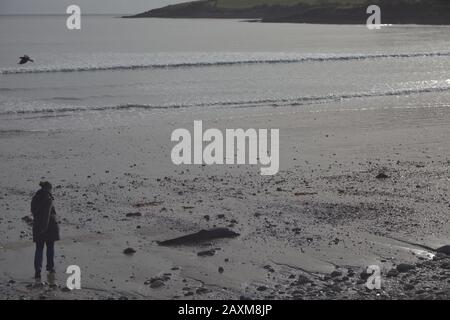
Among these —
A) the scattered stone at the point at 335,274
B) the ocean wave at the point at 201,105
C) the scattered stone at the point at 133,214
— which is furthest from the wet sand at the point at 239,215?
the ocean wave at the point at 201,105

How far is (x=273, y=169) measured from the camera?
55.3ft

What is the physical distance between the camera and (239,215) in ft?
42.9

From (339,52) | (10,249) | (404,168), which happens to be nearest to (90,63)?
(339,52)

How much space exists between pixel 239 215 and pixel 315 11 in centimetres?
12651

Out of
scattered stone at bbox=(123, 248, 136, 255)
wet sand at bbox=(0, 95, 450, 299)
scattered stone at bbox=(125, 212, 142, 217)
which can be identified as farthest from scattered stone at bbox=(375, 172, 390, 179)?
scattered stone at bbox=(123, 248, 136, 255)

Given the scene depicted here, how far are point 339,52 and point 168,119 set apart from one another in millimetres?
42809

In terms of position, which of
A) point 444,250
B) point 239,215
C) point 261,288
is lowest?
point 261,288

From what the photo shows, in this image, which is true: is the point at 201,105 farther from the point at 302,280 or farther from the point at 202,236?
the point at 302,280

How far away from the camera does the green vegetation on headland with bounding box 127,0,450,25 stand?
119 m

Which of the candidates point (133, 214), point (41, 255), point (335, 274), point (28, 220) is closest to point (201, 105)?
point (133, 214)

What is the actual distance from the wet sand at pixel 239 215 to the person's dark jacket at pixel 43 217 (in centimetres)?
49

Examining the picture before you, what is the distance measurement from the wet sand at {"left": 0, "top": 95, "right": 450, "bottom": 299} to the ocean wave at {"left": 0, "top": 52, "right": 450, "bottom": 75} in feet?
86.5

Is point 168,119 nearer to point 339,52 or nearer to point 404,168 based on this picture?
point 404,168

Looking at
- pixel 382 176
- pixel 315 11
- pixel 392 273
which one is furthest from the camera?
pixel 315 11
